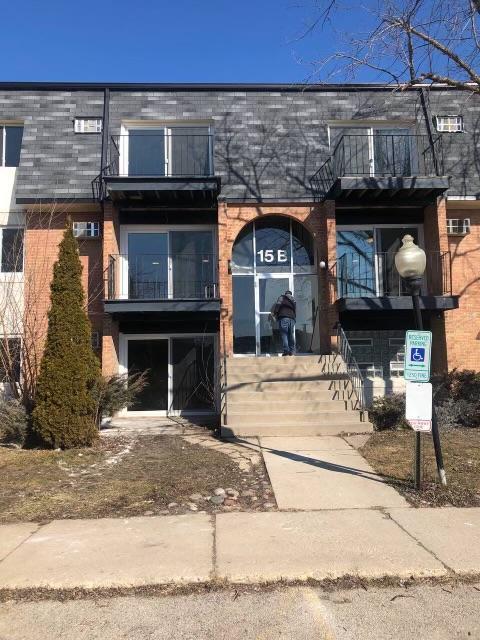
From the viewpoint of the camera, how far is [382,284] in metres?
13.9

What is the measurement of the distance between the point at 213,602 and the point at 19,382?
785cm

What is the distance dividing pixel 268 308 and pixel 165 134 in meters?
5.28

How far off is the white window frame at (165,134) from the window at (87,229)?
1515mm

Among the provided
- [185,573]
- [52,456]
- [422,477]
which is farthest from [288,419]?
[185,573]

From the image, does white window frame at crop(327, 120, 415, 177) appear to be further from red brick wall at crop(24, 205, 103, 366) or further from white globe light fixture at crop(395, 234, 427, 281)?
white globe light fixture at crop(395, 234, 427, 281)

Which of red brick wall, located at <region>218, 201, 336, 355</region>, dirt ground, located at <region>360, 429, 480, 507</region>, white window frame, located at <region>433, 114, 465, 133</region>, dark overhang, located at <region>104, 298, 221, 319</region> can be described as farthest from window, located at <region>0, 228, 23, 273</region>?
white window frame, located at <region>433, 114, 465, 133</region>

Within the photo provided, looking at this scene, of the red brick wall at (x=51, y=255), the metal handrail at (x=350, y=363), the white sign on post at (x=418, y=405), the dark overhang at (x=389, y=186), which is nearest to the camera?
the white sign on post at (x=418, y=405)

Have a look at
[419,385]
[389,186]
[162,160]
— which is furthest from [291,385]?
[162,160]

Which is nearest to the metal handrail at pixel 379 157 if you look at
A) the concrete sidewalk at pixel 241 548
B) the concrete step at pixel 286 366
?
the concrete step at pixel 286 366

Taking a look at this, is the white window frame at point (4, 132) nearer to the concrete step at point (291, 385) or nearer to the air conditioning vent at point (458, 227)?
the concrete step at point (291, 385)

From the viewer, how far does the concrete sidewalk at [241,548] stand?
4.25m

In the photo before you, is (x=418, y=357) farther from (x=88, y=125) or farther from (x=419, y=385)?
(x=88, y=125)

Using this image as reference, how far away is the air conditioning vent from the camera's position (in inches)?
539

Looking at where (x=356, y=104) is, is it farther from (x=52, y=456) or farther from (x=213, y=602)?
(x=213, y=602)
